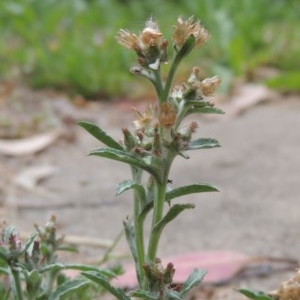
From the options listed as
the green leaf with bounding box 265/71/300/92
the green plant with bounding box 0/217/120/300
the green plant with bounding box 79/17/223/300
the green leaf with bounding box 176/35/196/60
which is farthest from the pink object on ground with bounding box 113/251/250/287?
the green leaf with bounding box 265/71/300/92

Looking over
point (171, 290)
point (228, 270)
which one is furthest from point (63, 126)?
point (171, 290)

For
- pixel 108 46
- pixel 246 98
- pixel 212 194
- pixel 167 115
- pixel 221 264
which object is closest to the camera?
pixel 167 115

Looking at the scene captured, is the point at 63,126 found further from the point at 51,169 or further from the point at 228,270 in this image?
the point at 228,270

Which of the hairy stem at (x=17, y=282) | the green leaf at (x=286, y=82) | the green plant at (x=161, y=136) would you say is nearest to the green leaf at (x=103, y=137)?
the green plant at (x=161, y=136)

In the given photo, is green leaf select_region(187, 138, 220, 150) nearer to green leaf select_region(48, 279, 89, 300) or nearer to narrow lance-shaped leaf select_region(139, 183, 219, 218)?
narrow lance-shaped leaf select_region(139, 183, 219, 218)

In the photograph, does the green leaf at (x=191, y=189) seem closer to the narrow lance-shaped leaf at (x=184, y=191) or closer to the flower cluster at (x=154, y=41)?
the narrow lance-shaped leaf at (x=184, y=191)

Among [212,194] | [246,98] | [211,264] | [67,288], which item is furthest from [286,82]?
[67,288]

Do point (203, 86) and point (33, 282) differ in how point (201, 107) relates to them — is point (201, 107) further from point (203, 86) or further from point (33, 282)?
point (33, 282)
